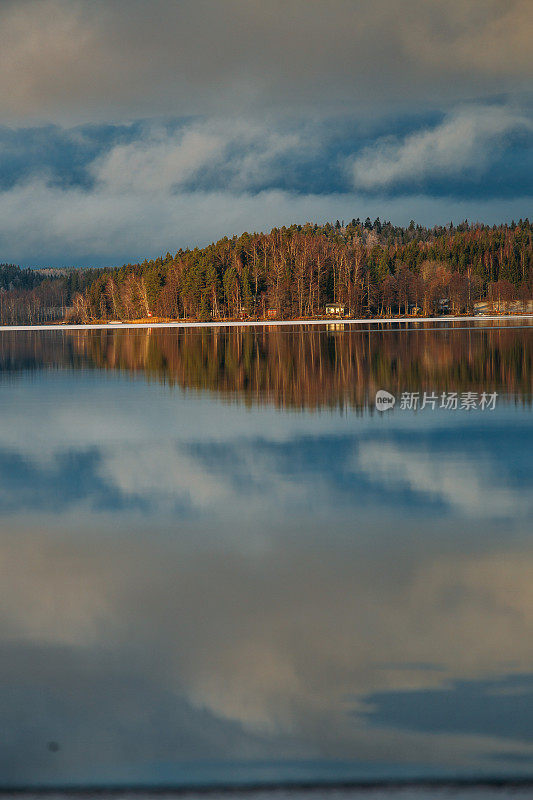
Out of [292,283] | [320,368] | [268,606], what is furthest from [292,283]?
[268,606]

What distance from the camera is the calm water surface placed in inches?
167

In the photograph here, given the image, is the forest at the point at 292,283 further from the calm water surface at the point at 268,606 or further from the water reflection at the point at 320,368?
the calm water surface at the point at 268,606

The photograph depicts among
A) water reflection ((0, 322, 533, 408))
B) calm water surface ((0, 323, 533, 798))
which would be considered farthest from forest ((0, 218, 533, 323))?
calm water surface ((0, 323, 533, 798))

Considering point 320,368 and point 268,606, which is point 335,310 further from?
point 268,606

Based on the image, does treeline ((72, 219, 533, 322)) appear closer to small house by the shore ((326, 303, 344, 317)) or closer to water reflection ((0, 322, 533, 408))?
small house by the shore ((326, 303, 344, 317))

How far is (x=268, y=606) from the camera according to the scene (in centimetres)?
621

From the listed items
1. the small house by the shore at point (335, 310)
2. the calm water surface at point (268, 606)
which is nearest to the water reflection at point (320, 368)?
the calm water surface at point (268, 606)

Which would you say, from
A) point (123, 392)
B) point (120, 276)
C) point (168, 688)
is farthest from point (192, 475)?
point (120, 276)

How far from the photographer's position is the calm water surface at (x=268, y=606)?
4254 millimetres

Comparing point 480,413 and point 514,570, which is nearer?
point 514,570

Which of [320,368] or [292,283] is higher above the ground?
[292,283]

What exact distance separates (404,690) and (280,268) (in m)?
116

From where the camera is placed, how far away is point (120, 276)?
7008 inches

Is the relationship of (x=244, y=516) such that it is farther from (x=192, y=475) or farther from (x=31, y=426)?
(x=31, y=426)
